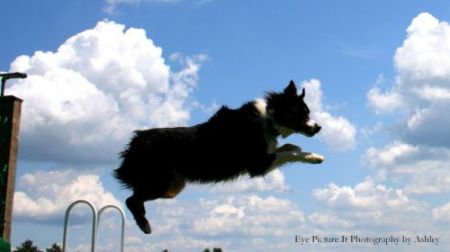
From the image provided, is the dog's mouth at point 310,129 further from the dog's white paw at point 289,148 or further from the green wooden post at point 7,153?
the green wooden post at point 7,153

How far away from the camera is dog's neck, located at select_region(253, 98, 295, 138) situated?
31.2ft

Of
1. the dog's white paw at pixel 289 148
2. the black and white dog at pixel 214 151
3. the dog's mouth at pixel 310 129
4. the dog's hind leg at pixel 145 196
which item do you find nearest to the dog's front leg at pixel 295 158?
the black and white dog at pixel 214 151

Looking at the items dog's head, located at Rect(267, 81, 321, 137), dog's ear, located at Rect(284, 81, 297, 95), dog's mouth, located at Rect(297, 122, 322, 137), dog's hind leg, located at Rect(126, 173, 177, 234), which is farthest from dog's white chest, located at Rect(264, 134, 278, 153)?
dog's hind leg, located at Rect(126, 173, 177, 234)

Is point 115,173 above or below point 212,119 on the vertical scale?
below

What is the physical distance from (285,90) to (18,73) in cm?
446

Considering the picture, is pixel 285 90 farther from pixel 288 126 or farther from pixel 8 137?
pixel 8 137

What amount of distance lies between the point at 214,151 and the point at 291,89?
149 centimetres

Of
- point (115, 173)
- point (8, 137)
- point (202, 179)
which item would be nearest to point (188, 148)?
point (202, 179)

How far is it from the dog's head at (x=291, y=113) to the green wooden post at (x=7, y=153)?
3.76 m

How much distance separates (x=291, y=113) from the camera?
31.0 feet

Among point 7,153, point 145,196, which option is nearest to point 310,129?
point 145,196

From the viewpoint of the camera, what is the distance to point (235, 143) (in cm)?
925

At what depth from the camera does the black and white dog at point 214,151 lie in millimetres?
9117

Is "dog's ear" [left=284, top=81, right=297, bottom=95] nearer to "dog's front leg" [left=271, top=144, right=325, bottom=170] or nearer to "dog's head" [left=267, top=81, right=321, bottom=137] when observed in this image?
"dog's head" [left=267, top=81, right=321, bottom=137]
